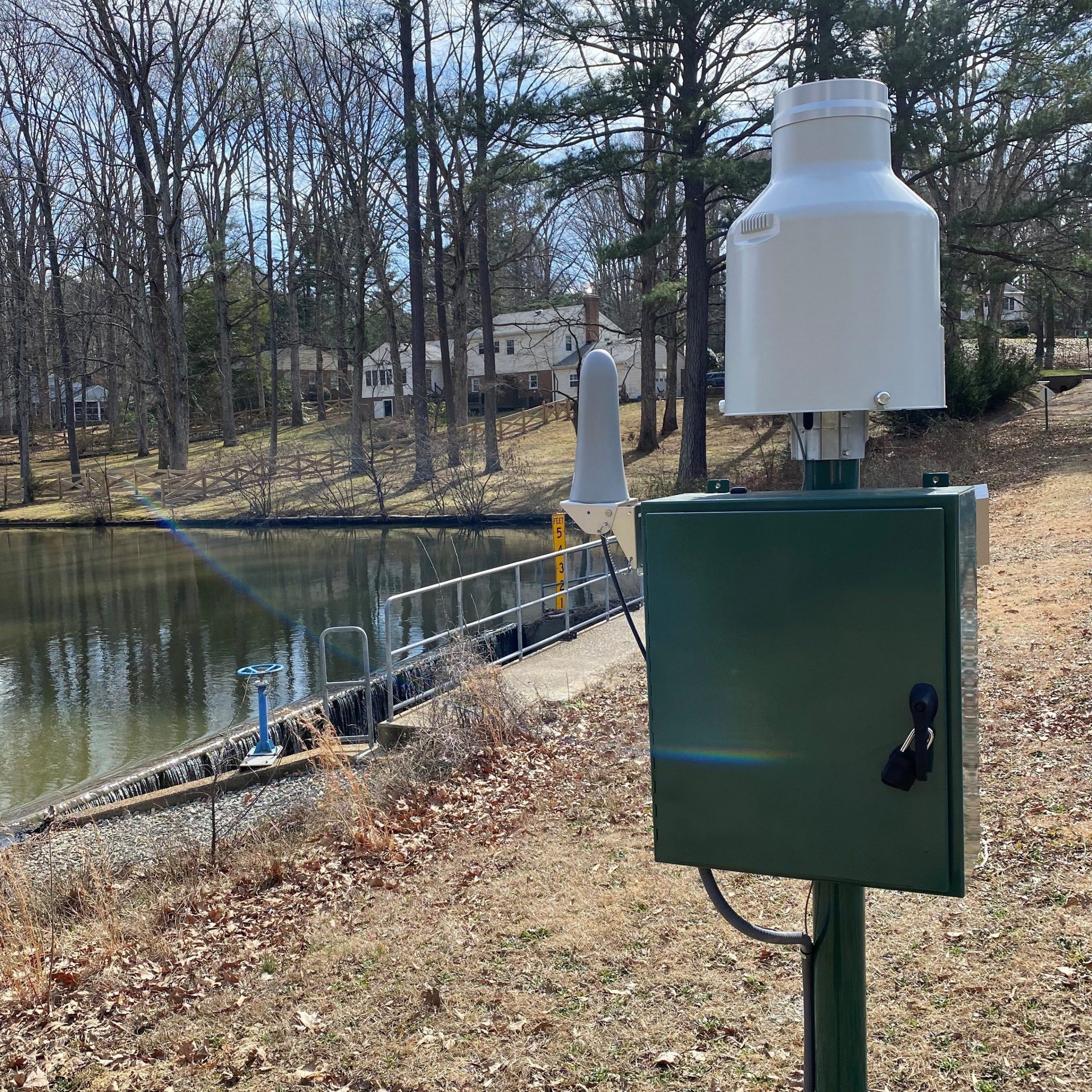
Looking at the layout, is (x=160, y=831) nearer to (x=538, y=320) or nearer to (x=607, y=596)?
(x=607, y=596)

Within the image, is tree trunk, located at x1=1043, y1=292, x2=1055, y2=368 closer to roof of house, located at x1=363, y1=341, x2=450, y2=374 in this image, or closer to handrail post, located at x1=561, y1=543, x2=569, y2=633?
handrail post, located at x1=561, y1=543, x2=569, y2=633

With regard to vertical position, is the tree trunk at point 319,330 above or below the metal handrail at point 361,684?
above

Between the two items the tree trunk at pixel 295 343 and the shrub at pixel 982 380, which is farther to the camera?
the tree trunk at pixel 295 343

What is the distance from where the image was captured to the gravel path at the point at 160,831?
7613 mm

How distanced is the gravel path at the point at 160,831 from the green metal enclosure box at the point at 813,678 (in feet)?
18.0

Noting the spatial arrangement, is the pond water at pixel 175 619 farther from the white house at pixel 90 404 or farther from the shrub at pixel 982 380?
the white house at pixel 90 404

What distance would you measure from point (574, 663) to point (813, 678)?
919 centimetres

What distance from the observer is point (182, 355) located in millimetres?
40375

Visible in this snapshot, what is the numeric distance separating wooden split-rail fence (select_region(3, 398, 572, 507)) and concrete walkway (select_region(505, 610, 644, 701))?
22367 millimetres

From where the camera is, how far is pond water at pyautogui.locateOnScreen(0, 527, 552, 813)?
12.8 meters

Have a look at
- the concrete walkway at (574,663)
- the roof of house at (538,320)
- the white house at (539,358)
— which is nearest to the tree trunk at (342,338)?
the roof of house at (538,320)

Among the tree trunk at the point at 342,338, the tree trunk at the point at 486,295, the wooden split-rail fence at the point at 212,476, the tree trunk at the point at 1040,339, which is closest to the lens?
the tree trunk at the point at 486,295

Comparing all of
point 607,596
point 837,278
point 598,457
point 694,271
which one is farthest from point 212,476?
point 837,278

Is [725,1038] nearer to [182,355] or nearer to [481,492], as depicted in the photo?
[481,492]
